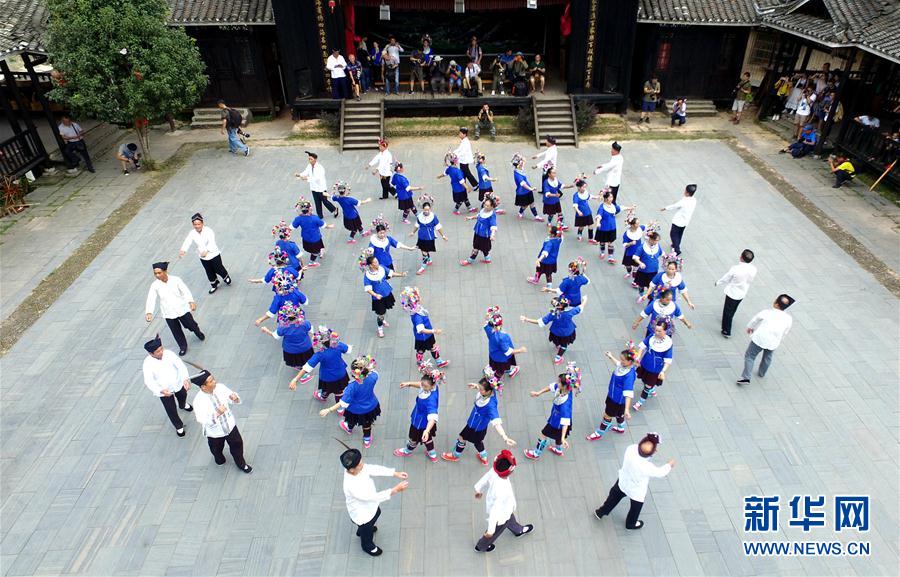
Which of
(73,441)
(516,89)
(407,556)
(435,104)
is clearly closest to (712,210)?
(516,89)

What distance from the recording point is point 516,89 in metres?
18.0

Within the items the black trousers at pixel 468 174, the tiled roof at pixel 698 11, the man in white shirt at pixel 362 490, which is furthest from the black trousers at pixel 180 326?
the tiled roof at pixel 698 11

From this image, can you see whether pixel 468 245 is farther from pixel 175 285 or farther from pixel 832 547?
pixel 832 547

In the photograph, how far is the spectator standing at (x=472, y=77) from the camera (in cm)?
1770

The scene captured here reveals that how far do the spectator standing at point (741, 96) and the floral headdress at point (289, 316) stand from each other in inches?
663

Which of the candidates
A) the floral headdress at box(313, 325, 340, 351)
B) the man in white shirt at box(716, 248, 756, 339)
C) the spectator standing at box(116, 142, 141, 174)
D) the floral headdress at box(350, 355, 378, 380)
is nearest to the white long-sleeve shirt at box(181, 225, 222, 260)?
the floral headdress at box(313, 325, 340, 351)

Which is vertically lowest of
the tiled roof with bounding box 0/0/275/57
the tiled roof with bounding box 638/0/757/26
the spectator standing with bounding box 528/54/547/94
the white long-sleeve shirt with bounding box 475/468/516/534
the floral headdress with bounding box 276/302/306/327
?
the white long-sleeve shirt with bounding box 475/468/516/534

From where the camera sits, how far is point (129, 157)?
50.4ft

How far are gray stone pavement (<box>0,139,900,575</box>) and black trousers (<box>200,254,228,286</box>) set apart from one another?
0.32 m

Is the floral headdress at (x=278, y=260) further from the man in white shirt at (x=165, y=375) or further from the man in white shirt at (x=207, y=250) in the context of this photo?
the man in white shirt at (x=165, y=375)

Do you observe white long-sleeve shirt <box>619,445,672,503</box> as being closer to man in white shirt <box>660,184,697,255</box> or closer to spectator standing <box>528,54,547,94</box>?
man in white shirt <box>660,184,697,255</box>

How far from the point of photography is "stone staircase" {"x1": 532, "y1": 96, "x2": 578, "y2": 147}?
55.9 ft

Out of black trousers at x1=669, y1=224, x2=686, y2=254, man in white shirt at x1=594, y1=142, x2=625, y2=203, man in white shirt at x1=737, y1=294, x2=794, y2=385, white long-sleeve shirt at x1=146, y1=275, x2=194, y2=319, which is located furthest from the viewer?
man in white shirt at x1=594, y1=142, x2=625, y2=203

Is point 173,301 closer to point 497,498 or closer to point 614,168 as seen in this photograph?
point 497,498
